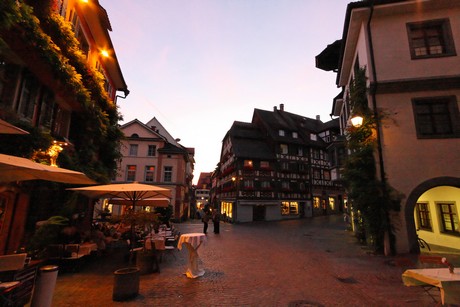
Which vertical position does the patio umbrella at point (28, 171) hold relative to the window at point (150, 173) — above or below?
below

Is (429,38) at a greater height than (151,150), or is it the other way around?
(429,38)

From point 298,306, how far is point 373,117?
27.9 ft

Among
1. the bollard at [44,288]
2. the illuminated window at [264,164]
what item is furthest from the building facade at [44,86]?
the illuminated window at [264,164]

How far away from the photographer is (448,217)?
11047 mm

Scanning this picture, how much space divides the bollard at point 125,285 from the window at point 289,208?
96.6 ft

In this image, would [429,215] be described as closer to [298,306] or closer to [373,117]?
[373,117]

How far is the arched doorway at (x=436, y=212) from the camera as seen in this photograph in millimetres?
9250

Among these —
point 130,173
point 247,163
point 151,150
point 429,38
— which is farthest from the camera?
point 247,163

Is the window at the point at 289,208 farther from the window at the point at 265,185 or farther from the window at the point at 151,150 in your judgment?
the window at the point at 151,150

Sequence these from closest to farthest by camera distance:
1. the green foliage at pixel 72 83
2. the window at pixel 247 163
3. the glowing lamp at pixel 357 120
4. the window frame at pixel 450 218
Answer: the green foliage at pixel 72 83 < the glowing lamp at pixel 357 120 < the window frame at pixel 450 218 < the window at pixel 247 163

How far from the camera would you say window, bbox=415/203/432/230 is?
40.7ft

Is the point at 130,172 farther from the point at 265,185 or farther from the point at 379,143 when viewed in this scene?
the point at 379,143

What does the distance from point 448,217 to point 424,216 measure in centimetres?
191

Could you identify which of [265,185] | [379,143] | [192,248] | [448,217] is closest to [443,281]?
[192,248]
